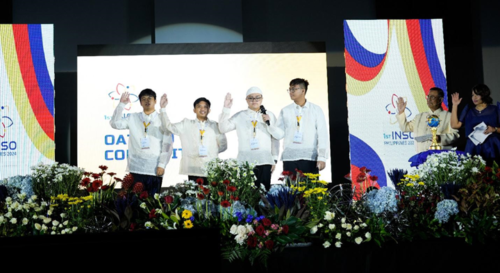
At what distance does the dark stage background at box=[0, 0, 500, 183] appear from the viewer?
23.9 feet

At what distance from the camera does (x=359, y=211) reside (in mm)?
2393

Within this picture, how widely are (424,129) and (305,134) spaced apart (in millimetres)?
1415

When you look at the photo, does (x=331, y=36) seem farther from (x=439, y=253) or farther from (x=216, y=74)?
(x=439, y=253)

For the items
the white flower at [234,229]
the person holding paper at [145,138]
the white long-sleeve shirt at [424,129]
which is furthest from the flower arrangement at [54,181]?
the white long-sleeve shirt at [424,129]

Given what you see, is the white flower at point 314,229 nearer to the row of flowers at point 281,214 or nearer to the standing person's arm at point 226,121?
the row of flowers at point 281,214

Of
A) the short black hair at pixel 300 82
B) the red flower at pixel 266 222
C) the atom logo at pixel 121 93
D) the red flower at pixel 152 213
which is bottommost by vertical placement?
the red flower at pixel 266 222

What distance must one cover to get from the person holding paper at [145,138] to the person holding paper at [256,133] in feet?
2.57

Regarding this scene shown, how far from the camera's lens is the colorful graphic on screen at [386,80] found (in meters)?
6.08

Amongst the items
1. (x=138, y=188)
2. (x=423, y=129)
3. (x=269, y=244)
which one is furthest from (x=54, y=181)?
(x=423, y=129)

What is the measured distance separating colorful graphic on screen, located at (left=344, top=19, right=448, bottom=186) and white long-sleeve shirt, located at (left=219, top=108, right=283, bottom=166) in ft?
3.31

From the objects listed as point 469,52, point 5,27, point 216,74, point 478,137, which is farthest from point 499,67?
point 5,27

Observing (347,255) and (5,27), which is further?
(5,27)

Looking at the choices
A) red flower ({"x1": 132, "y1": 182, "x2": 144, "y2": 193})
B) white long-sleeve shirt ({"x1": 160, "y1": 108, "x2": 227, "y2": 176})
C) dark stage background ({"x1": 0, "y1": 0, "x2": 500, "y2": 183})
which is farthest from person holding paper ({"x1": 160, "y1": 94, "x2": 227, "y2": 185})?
red flower ({"x1": 132, "y1": 182, "x2": 144, "y2": 193})

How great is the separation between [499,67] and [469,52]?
0.46 metres
